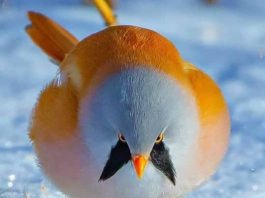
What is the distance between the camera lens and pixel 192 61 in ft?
12.8

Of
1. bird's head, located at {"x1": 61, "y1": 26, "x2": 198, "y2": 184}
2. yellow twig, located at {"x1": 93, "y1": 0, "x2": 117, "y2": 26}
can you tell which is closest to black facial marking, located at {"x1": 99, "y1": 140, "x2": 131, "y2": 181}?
bird's head, located at {"x1": 61, "y1": 26, "x2": 198, "y2": 184}

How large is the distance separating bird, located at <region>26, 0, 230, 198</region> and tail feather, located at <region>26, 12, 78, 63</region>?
47 centimetres

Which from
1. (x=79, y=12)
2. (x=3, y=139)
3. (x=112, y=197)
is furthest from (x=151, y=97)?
(x=79, y=12)

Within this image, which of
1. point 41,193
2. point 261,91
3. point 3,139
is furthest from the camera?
point 261,91

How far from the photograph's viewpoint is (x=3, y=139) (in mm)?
3438

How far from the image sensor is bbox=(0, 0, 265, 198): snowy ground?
10.6 ft

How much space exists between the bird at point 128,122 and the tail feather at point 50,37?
0.47 metres

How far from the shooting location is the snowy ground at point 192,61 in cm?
322

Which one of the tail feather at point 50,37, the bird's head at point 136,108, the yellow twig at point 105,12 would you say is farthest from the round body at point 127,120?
the yellow twig at point 105,12

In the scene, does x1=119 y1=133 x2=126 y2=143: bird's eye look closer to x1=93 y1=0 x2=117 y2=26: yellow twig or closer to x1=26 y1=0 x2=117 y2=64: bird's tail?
x1=26 y1=0 x2=117 y2=64: bird's tail

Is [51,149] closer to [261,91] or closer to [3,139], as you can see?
[3,139]

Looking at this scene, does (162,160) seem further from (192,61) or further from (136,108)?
(192,61)

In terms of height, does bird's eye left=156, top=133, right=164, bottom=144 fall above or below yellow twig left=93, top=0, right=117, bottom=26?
below

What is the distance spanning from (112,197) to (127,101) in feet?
1.26
